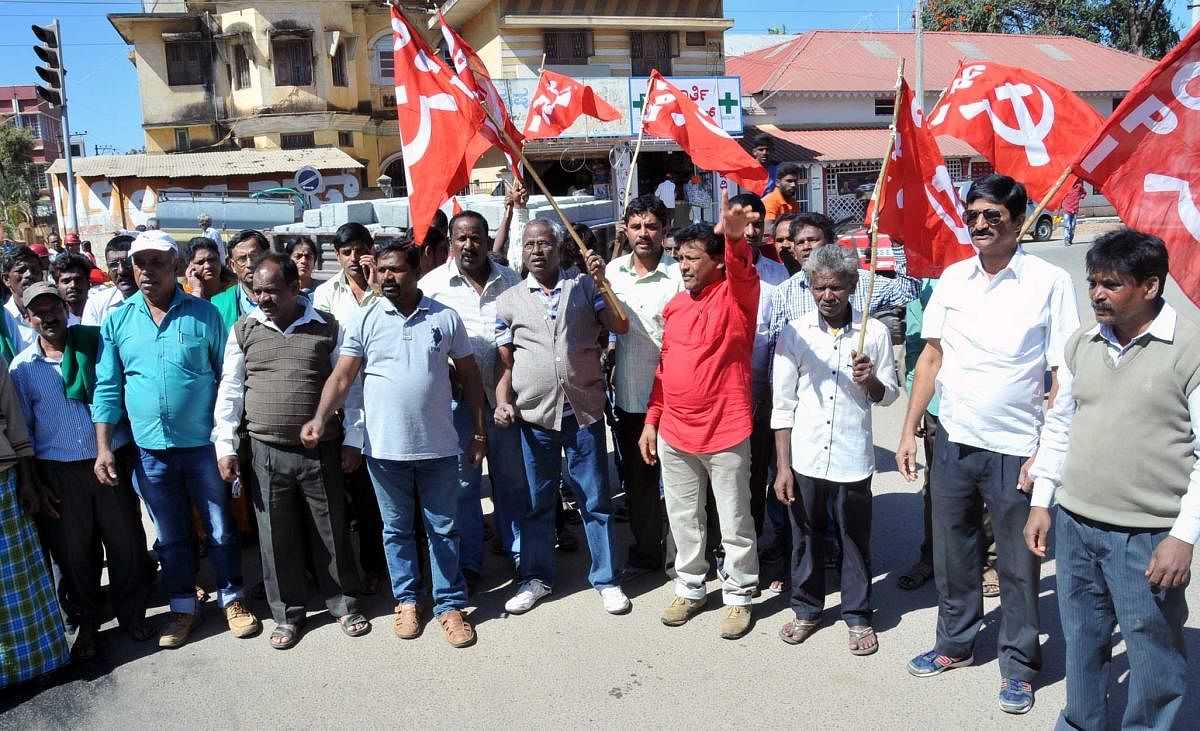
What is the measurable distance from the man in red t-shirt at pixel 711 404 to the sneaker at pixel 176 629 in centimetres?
237

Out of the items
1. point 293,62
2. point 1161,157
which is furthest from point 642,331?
point 293,62

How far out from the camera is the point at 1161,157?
3.77 meters

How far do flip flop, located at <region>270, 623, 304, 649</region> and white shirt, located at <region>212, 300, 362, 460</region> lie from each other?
35.1 inches

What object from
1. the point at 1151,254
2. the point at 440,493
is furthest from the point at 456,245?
the point at 1151,254

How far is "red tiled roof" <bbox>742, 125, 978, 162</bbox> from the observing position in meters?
27.5

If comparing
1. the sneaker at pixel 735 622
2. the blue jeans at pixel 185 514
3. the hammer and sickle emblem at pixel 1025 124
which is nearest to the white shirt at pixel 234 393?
the blue jeans at pixel 185 514

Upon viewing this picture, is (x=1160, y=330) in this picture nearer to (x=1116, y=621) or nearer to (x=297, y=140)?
(x=1116, y=621)

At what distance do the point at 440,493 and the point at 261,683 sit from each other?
1147mm

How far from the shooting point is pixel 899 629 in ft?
13.9

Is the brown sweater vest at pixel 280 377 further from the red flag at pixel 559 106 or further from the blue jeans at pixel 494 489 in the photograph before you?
the red flag at pixel 559 106

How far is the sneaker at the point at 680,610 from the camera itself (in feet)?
14.5

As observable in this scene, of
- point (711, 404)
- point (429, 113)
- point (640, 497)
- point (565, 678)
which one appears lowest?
point (565, 678)

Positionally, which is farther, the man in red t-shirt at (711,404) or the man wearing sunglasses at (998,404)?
the man in red t-shirt at (711,404)

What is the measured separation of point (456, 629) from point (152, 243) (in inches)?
93.9
